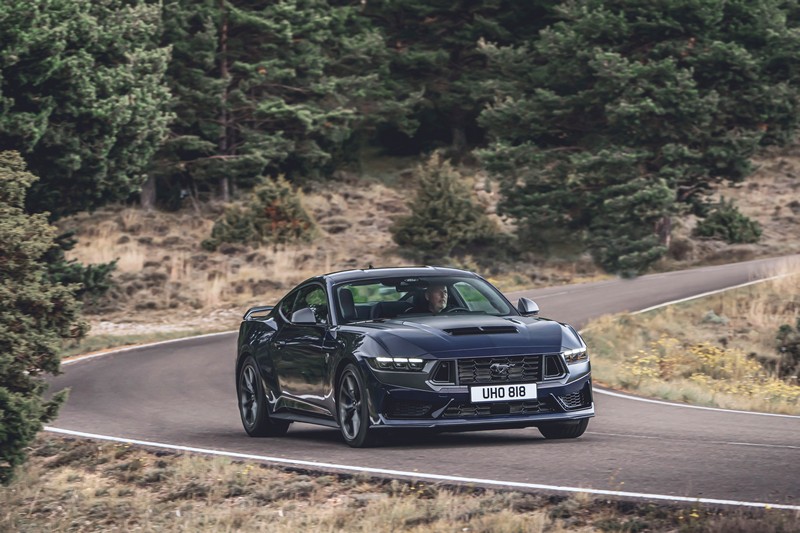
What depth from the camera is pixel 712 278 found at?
119ft

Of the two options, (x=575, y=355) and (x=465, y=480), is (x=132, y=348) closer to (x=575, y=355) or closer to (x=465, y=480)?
(x=575, y=355)

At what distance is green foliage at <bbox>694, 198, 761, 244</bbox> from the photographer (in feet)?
155

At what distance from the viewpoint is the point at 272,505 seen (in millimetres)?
9883

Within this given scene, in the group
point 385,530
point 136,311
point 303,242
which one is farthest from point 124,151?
point 385,530

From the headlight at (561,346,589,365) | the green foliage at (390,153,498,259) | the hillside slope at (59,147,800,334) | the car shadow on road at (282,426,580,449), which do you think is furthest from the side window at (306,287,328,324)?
the green foliage at (390,153,498,259)

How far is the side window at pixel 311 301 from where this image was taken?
1307cm

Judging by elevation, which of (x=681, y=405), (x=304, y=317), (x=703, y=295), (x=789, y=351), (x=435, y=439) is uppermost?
(x=304, y=317)

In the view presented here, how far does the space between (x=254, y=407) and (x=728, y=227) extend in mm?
35807

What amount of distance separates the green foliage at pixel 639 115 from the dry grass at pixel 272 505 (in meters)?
30.9

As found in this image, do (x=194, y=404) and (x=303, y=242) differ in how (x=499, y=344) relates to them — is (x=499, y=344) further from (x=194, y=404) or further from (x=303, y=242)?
(x=303, y=242)

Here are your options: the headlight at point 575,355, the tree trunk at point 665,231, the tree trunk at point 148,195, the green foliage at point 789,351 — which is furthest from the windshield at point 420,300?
the tree trunk at point 148,195

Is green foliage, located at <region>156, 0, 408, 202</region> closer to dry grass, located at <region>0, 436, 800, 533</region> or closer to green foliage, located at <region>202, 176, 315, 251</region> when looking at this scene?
green foliage, located at <region>202, 176, 315, 251</region>

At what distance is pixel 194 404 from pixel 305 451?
549 cm

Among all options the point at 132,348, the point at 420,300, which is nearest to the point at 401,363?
the point at 420,300
